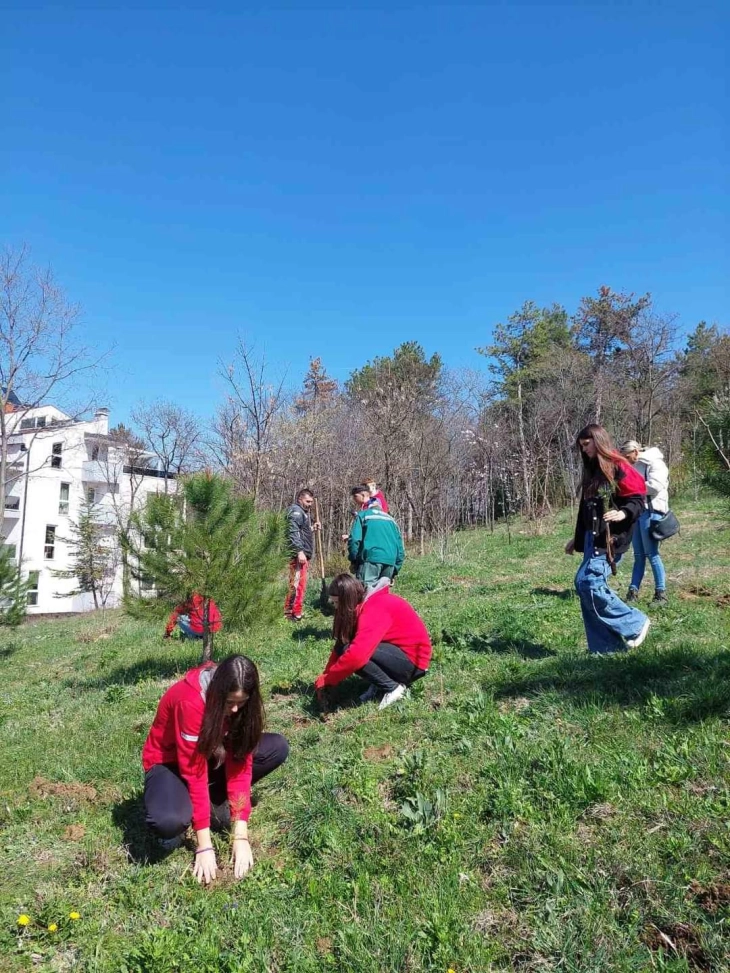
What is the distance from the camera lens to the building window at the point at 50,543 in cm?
3884

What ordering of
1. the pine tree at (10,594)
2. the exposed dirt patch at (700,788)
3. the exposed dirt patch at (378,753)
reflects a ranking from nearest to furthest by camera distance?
the exposed dirt patch at (700,788), the exposed dirt patch at (378,753), the pine tree at (10,594)

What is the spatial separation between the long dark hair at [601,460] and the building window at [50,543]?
38383 mm

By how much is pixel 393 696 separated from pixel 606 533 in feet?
6.39

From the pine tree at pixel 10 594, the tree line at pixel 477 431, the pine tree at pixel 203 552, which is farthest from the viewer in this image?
the tree line at pixel 477 431

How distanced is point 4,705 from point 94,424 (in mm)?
38607

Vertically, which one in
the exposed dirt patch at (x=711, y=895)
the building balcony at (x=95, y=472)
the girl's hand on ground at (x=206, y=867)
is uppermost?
the building balcony at (x=95, y=472)

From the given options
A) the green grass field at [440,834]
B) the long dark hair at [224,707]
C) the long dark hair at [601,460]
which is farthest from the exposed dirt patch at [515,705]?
the long dark hair at [224,707]

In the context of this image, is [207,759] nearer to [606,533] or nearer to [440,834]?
[440,834]

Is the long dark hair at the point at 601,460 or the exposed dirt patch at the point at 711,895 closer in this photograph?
the exposed dirt patch at the point at 711,895

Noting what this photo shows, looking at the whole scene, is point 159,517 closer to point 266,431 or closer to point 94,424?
point 266,431

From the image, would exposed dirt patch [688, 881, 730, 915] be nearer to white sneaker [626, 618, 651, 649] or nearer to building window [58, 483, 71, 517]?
white sneaker [626, 618, 651, 649]

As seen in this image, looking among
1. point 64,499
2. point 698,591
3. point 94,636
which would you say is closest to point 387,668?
point 698,591

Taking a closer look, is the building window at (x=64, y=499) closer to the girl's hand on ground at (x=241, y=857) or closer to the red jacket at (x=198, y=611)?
the red jacket at (x=198, y=611)

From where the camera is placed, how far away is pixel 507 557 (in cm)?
1453
